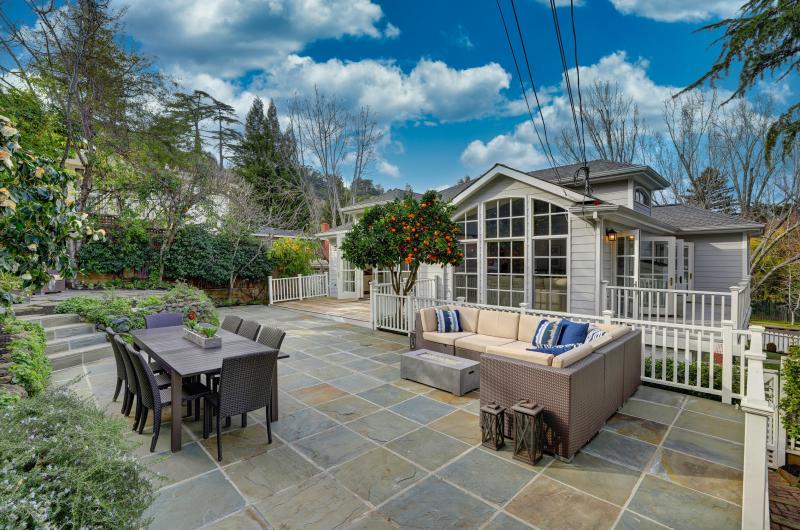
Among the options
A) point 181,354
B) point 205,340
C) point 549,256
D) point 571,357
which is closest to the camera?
point 571,357

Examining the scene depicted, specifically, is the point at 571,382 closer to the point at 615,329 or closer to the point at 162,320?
the point at 615,329

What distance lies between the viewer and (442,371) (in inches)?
192

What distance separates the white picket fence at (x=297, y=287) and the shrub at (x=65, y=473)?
1201 cm

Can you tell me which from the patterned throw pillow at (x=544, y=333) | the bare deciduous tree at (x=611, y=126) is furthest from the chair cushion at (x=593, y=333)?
the bare deciduous tree at (x=611, y=126)

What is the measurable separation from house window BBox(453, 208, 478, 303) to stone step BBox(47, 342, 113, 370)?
740 cm

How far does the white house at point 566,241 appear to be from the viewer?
773 centimetres

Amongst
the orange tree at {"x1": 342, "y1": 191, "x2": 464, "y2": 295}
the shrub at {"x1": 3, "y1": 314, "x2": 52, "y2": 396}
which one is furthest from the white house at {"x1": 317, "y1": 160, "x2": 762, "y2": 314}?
the shrub at {"x1": 3, "y1": 314, "x2": 52, "y2": 396}

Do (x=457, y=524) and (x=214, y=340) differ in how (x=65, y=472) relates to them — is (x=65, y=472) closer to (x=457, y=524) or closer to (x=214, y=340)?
(x=457, y=524)

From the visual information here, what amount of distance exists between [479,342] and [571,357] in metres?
2.03

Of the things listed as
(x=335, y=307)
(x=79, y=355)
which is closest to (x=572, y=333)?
(x=79, y=355)

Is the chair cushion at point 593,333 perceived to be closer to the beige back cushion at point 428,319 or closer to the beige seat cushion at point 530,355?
the beige seat cushion at point 530,355

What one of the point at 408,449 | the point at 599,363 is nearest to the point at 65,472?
the point at 408,449

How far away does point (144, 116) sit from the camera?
11.9m

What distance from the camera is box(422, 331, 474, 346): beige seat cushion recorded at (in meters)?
5.69
